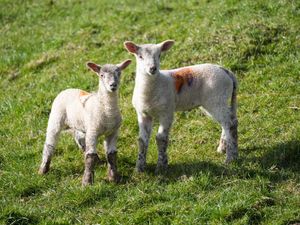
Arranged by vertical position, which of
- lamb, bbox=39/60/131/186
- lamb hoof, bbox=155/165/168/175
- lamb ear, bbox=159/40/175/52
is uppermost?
lamb ear, bbox=159/40/175/52

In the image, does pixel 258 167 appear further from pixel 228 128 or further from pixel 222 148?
pixel 222 148

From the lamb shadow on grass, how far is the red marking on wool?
117 cm

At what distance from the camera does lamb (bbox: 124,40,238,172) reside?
30.6 ft

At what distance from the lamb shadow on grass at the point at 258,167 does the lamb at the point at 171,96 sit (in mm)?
228

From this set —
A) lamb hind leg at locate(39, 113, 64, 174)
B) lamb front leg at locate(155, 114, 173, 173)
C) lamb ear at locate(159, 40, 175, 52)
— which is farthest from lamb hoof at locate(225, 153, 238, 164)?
lamb hind leg at locate(39, 113, 64, 174)

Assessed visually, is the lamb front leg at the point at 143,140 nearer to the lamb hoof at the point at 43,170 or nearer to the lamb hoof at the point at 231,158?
the lamb hoof at the point at 231,158

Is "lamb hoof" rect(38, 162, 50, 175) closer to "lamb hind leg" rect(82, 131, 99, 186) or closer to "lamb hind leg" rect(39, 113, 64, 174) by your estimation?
"lamb hind leg" rect(39, 113, 64, 174)

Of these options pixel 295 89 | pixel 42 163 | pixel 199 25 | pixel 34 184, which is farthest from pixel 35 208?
pixel 199 25

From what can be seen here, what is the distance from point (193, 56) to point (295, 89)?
2369 millimetres

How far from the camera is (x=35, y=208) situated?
852cm

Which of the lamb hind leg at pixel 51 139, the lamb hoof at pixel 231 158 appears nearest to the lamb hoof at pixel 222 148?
the lamb hoof at pixel 231 158

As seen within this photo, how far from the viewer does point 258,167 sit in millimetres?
9133

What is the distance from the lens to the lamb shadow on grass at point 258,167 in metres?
8.88

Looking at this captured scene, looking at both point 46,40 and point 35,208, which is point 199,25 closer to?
point 46,40
